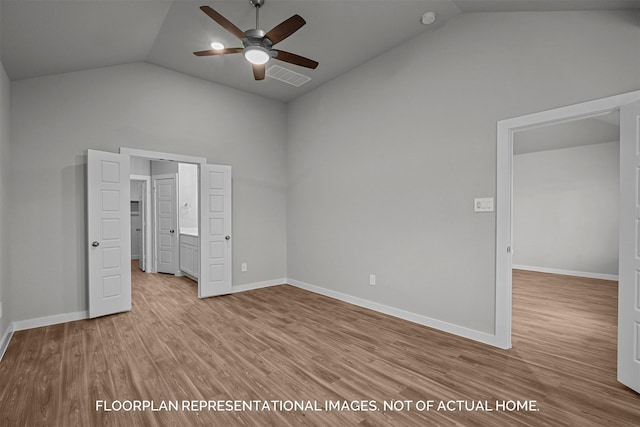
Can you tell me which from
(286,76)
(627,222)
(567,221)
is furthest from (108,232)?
(567,221)

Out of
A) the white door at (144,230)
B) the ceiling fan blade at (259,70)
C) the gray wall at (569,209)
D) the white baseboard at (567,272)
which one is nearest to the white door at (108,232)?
the ceiling fan blade at (259,70)

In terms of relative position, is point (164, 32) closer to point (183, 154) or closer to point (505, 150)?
point (183, 154)

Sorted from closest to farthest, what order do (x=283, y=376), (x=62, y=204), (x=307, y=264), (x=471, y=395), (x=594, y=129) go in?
(x=471, y=395)
(x=283, y=376)
(x=62, y=204)
(x=307, y=264)
(x=594, y=129)

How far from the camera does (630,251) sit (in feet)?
6.98

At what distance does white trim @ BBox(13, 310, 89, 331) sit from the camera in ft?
10.8

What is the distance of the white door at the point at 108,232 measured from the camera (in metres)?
3.59

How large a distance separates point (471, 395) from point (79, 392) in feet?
9.25

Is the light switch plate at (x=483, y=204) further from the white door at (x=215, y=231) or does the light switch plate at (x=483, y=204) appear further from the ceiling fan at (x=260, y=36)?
the white door at (x=215, y=231)

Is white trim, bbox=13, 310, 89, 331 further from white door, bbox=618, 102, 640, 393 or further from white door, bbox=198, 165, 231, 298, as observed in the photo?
white door, bbox=618, 102, 640, 393

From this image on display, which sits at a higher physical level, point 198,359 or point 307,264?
point 307,264

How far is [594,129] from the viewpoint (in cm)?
556

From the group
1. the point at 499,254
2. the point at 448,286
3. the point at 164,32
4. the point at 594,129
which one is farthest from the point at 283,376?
the point at 594,129

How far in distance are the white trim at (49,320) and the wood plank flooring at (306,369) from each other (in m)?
0.12

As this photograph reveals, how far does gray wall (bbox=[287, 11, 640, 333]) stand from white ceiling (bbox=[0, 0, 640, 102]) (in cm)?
23
